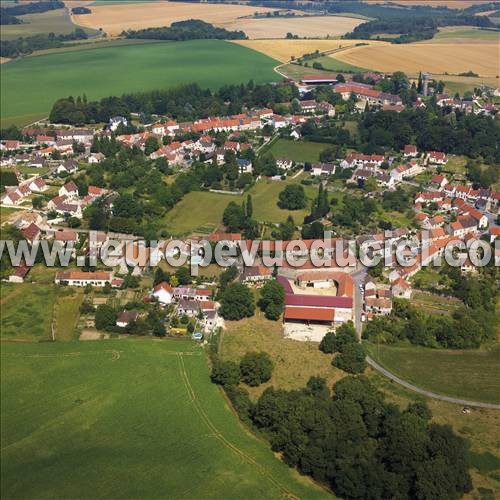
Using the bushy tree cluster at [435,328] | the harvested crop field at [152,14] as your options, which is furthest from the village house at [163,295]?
the harvested crop field at [152,14]

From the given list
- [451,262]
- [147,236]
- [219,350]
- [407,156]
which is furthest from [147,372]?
[407,156]

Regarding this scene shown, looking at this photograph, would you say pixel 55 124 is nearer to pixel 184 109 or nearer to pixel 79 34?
pixel 184 109

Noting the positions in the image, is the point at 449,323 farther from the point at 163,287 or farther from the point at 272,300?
the point at 163,287

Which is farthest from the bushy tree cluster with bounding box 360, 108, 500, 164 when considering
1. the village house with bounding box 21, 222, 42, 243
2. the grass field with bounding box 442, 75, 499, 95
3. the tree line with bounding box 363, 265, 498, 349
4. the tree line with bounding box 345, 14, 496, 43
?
the tree line with bounding box 345, 14, 496, 43

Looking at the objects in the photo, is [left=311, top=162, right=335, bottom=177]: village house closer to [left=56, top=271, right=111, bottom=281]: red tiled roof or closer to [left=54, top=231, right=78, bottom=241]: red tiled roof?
[left=54, top=231, right=78, bottom=241]: red tiled roof


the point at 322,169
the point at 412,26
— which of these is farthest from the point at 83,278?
the point at 412,26

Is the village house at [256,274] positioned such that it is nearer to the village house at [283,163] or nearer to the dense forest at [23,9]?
the village house at [283,163]
